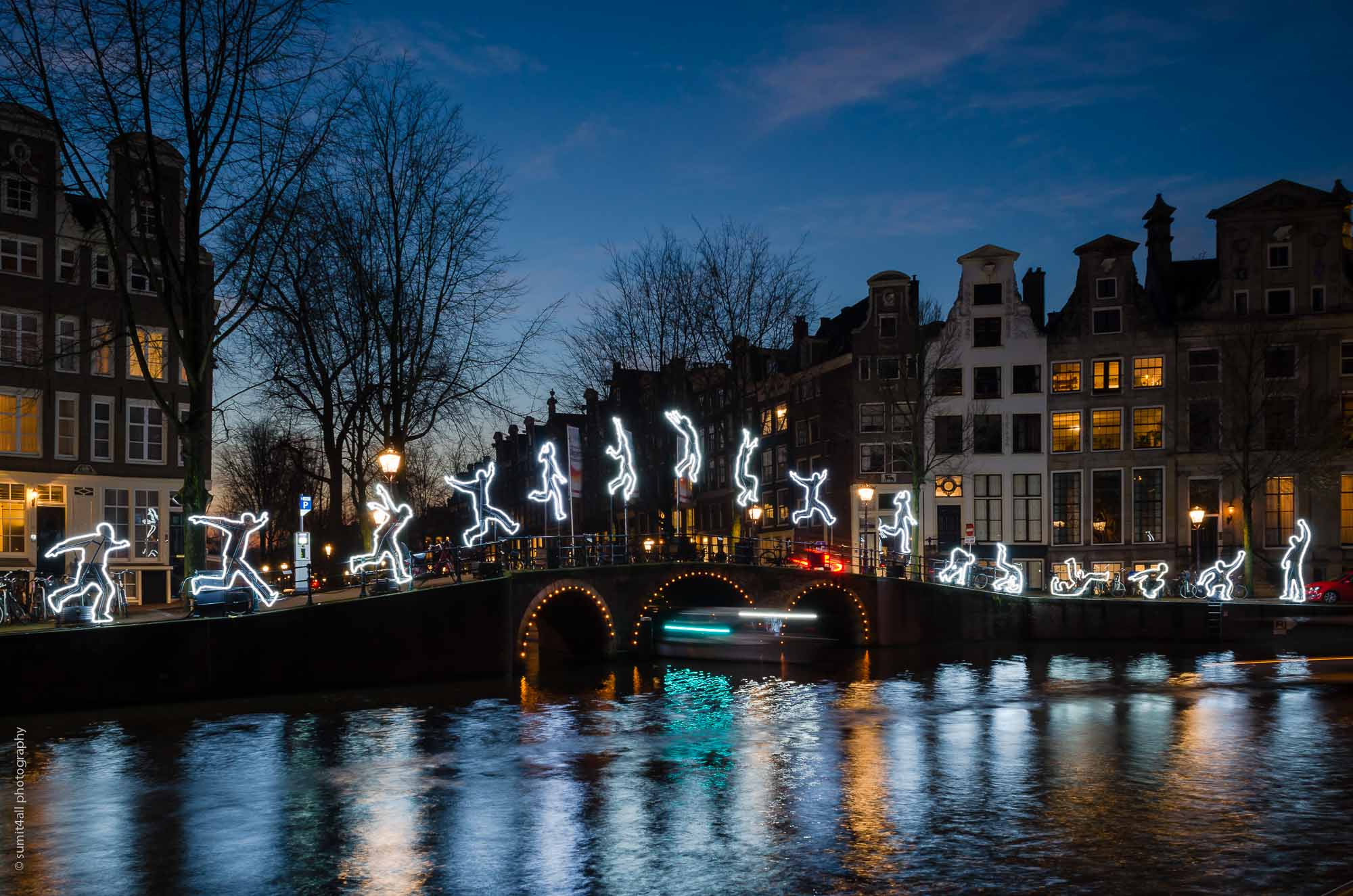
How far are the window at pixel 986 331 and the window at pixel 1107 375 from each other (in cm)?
499

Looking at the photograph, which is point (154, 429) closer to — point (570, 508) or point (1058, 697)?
point (570, 508)

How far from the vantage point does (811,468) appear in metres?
75.5

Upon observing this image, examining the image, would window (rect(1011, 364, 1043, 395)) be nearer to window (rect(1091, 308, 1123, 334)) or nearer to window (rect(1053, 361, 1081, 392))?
window (rect(1053, 361, 1081, 392))

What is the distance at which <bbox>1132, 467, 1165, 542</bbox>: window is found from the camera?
2566 inches

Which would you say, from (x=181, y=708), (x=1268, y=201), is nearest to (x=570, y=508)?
(x=181, y=708)

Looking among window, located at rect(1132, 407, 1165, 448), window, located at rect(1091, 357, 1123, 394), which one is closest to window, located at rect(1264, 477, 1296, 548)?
window, located at rect(1132, 407, 1165, 448)

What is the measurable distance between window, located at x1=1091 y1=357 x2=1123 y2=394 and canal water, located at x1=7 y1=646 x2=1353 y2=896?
35.3 m

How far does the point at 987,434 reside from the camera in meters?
68.3

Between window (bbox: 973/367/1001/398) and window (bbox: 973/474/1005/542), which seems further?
window (bbox: 973/367/1001/398)

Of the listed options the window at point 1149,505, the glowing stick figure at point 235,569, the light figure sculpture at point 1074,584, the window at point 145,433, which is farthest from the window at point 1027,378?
the glowing stick figure at point 235,569

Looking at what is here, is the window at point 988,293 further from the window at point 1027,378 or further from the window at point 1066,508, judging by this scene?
the window at point 1066,508

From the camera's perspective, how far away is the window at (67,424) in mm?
50000

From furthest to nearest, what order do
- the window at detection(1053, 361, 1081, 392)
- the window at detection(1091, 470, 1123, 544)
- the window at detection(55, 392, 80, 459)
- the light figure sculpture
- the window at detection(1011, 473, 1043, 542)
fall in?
the window at detection(1011, 473, 1043, 542), the window at detection(1053, 361, 1081, 392), the window at detection(1091, 470, 1123, 544), the light figure sculpture, the window at detection(55, 392, 80, 459)

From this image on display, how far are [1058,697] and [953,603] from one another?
1639 centimetres
